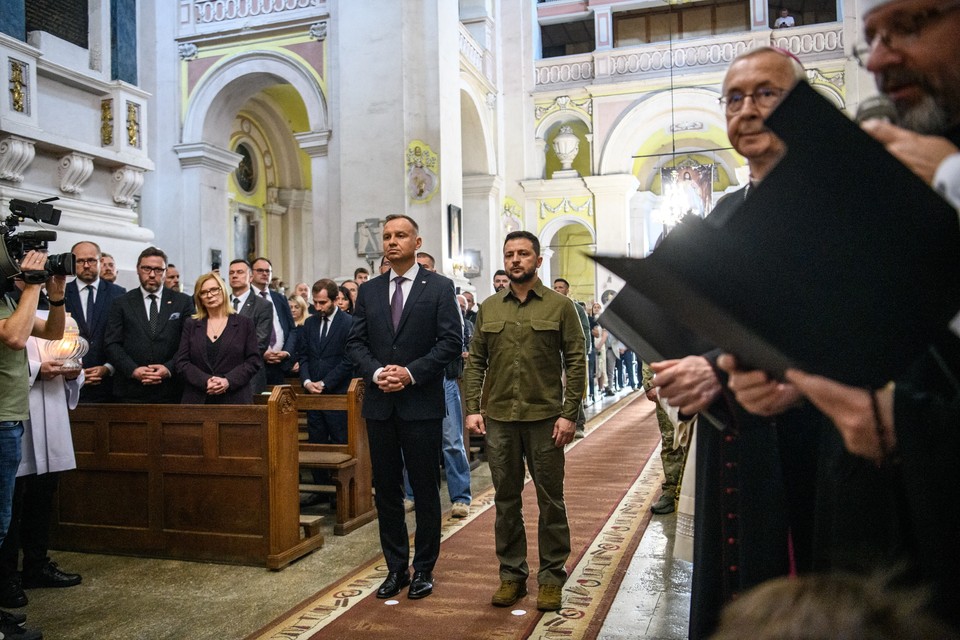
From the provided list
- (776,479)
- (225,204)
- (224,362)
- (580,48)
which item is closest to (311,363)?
(224,362)

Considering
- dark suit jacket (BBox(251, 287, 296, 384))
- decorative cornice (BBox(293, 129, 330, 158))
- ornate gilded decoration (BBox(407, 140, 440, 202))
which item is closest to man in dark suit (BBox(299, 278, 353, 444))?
dark suit jacket (BBox(251, 287, 296, 384))

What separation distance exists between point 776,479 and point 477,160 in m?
15.6

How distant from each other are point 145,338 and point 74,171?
1872 mm

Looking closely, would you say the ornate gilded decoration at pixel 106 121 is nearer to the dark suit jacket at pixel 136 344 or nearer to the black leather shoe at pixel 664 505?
the dark suit jacket at pixel 136 344

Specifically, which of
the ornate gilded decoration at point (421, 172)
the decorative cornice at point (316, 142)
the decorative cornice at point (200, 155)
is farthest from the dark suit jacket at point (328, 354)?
the decorative cornice at point (200, 155)

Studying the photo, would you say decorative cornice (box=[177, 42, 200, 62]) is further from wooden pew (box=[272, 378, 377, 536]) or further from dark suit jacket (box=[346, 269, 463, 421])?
dark suit jacket (box=[346, 269, 463, 421])

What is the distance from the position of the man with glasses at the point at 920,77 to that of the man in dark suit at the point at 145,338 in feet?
14.8

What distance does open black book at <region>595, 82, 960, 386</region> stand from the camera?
0.82m

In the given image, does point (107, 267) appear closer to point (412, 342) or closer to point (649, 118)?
point (412, 342)

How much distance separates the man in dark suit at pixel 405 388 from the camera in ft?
12.3

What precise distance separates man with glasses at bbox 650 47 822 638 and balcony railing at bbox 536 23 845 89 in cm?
1626

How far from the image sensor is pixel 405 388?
3766 mm

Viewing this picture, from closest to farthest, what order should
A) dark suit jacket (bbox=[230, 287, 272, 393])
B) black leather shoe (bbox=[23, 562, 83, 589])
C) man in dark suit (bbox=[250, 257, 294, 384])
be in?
black leather shoe (bbox=[23, 562, 83, 589]), dark suit jacket (bbox=[230, 287, 272, 393]), man in dark suit (bbox=[250, 257, 294, 384])

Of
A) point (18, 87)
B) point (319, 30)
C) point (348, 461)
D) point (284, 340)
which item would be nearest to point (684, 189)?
point (319, 30)
